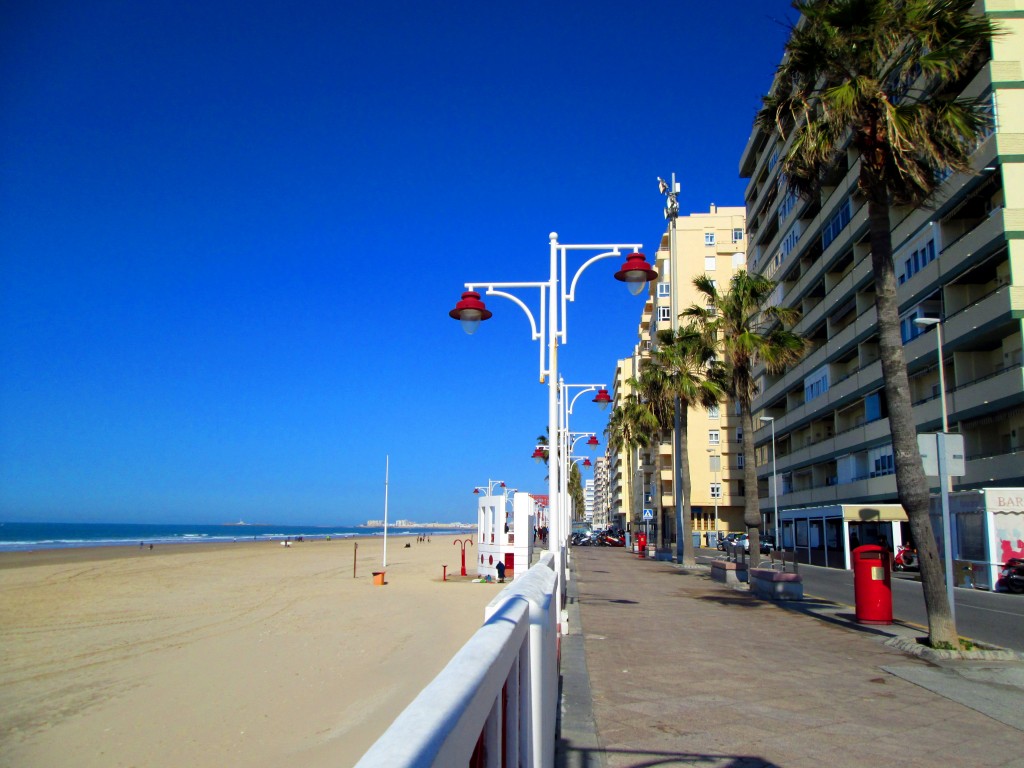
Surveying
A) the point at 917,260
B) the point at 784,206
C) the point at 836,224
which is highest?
the point at 784,206

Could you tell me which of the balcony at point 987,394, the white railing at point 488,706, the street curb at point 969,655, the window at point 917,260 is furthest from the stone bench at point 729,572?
the white railing at point 488,706

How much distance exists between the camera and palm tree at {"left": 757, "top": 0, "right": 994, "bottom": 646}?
11359 millimetres

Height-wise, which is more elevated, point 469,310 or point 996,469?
point 469,310

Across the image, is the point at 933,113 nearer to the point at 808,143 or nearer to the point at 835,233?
the point at 808,143

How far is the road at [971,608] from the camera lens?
13.4 meters

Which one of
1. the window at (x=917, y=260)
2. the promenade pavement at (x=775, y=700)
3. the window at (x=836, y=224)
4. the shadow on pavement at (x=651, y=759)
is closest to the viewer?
the shadow on pavement at (x=651, y=759)

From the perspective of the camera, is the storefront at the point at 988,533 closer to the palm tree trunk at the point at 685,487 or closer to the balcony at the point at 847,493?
the balcony at the point at 847,493

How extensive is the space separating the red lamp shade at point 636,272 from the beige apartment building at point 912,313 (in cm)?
774

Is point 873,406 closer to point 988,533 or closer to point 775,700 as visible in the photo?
point 988,533

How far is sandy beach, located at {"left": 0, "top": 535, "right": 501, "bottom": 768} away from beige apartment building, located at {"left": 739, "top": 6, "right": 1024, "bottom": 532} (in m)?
13.1

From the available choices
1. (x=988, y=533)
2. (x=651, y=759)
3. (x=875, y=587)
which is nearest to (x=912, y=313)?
(x=988, y=533)

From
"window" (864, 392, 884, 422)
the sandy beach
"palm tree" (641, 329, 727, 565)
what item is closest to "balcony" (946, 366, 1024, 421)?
"window" (864, 392, 884, 422)

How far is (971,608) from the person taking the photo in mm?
18297

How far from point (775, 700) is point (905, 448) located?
5.44 m
